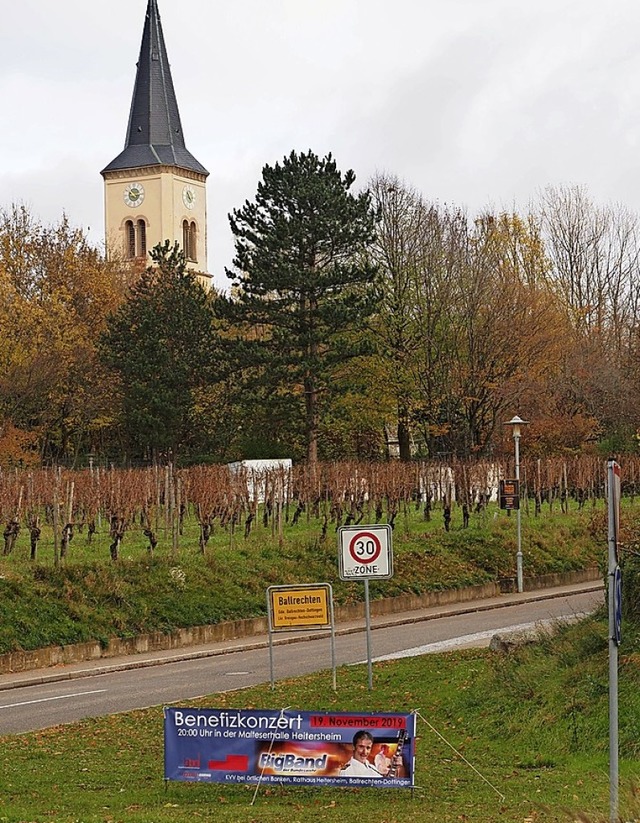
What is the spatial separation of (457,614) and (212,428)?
84.6ft

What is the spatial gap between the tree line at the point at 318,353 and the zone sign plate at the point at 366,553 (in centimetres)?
3355

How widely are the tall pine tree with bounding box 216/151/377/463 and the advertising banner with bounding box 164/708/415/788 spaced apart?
4154cm

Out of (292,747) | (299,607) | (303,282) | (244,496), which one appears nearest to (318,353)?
(303,282)

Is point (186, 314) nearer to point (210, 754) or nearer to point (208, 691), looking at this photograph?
point (208, 691)

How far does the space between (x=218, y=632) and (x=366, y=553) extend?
40.0ft

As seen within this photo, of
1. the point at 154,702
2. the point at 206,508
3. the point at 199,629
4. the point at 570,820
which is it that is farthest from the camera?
the point at 206,508

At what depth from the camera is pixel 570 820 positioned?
9.58 meters

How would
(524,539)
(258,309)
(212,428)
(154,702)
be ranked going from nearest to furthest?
(154,702) → (524,539) → (258,309) → (212,428)

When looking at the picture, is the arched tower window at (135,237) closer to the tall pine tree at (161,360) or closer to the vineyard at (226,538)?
the tall pine tree at (161,360)

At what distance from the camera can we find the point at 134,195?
115938 mm

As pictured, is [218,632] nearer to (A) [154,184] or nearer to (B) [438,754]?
(B) [438,754]

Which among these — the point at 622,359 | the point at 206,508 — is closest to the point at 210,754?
the point at 206,508

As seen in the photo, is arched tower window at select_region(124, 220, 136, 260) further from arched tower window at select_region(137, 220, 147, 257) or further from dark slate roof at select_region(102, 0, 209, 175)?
dark slate roof at select_region(102, 0, 209, 175)

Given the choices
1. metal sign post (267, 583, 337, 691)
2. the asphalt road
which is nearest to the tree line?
the asphalt road
